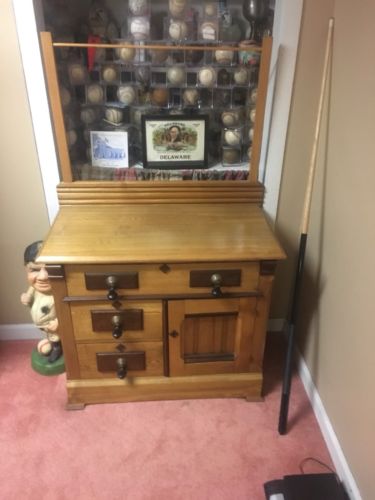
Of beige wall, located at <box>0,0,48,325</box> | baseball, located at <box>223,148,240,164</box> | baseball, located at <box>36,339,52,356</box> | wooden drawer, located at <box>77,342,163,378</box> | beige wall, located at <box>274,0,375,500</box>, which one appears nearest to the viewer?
beige wall, located at <box>274,0,375,500</box>

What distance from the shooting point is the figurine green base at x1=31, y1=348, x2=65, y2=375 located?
1755 mm

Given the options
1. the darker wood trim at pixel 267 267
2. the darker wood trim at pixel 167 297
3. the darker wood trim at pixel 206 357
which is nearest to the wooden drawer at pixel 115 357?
the darker wood trim at pixel 206 357

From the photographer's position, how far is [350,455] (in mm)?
1310

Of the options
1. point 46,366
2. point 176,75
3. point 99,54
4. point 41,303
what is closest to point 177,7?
point 176,75

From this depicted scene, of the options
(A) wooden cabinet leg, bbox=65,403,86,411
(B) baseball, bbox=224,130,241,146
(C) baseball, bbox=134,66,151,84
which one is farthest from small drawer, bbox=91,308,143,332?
(C) baseball, bbox=134,66,151,84

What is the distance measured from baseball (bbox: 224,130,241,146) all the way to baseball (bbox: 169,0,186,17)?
1.48 feet

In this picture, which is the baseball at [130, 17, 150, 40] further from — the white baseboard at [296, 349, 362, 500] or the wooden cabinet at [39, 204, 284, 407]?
the white baseboard at [296, 349, 362, 500]

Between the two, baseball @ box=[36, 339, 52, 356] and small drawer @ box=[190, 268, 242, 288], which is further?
baseball @ box=[36, 339, 52, 356]

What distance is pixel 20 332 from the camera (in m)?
1.94

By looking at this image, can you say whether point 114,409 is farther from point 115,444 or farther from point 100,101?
point 100,101

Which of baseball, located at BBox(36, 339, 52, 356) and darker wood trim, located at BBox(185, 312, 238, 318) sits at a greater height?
darker wood trim, located at BBox(185, 312, 238, 318)

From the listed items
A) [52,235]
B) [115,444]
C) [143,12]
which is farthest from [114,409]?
[143,12]

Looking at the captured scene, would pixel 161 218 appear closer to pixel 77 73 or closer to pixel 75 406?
pixel 77 73

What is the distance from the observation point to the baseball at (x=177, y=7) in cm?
137
